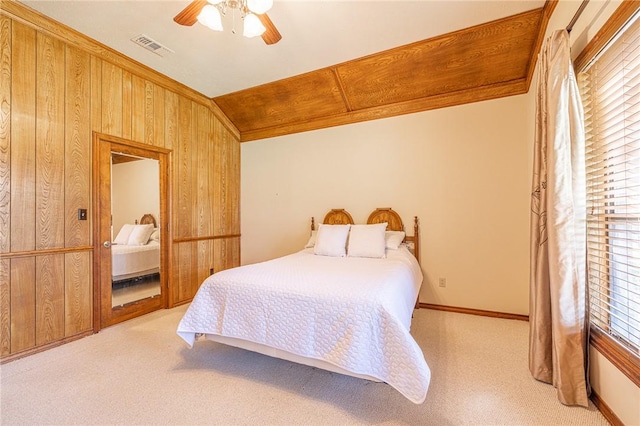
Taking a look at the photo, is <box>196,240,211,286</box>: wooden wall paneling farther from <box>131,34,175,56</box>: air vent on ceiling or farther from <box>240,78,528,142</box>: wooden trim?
<box>131,34,175,56</box>: air vent on ceiling

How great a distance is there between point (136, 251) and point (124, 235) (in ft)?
0.84

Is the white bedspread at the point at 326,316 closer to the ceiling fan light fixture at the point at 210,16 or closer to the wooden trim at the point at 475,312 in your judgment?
the wooden trim at the point at 475,312

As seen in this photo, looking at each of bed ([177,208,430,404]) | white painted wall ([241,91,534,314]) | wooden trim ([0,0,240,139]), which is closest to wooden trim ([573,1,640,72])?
white painted wall ([241,91,534,314])

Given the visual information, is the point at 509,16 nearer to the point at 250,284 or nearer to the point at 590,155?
the point at 590,155

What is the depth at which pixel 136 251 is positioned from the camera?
3.12 metres

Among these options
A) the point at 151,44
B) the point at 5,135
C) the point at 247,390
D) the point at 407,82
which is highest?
the point at 151,44

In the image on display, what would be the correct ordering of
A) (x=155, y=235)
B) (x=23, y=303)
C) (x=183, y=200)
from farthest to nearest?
(x=183, y=200)
(x=155, y=235)
(x=23, y=303)

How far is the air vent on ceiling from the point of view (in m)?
2.59

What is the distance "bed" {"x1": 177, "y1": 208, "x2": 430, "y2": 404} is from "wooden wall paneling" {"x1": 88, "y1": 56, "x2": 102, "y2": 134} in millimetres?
2045

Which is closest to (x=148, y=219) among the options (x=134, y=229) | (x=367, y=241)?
(x=134, y=229)

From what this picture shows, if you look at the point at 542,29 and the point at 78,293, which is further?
the point at 78,293

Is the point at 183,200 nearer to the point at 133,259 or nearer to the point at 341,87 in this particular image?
the point at 133,259

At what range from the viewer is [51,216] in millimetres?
2375

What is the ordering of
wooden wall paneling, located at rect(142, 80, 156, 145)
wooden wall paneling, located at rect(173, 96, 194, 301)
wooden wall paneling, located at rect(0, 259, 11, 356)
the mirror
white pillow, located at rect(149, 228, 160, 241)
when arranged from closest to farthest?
1. wooden wall paneling, located at rect(0, 259, 11, 356)
2. the mirror
3. wooden wall paneling, located at rect(142, 80, 156, 145)
4. white pillow, located at rect(149, 228, 160, 241)
5. wooden wall paneling, located at rect(173, 96, 194, 301)
